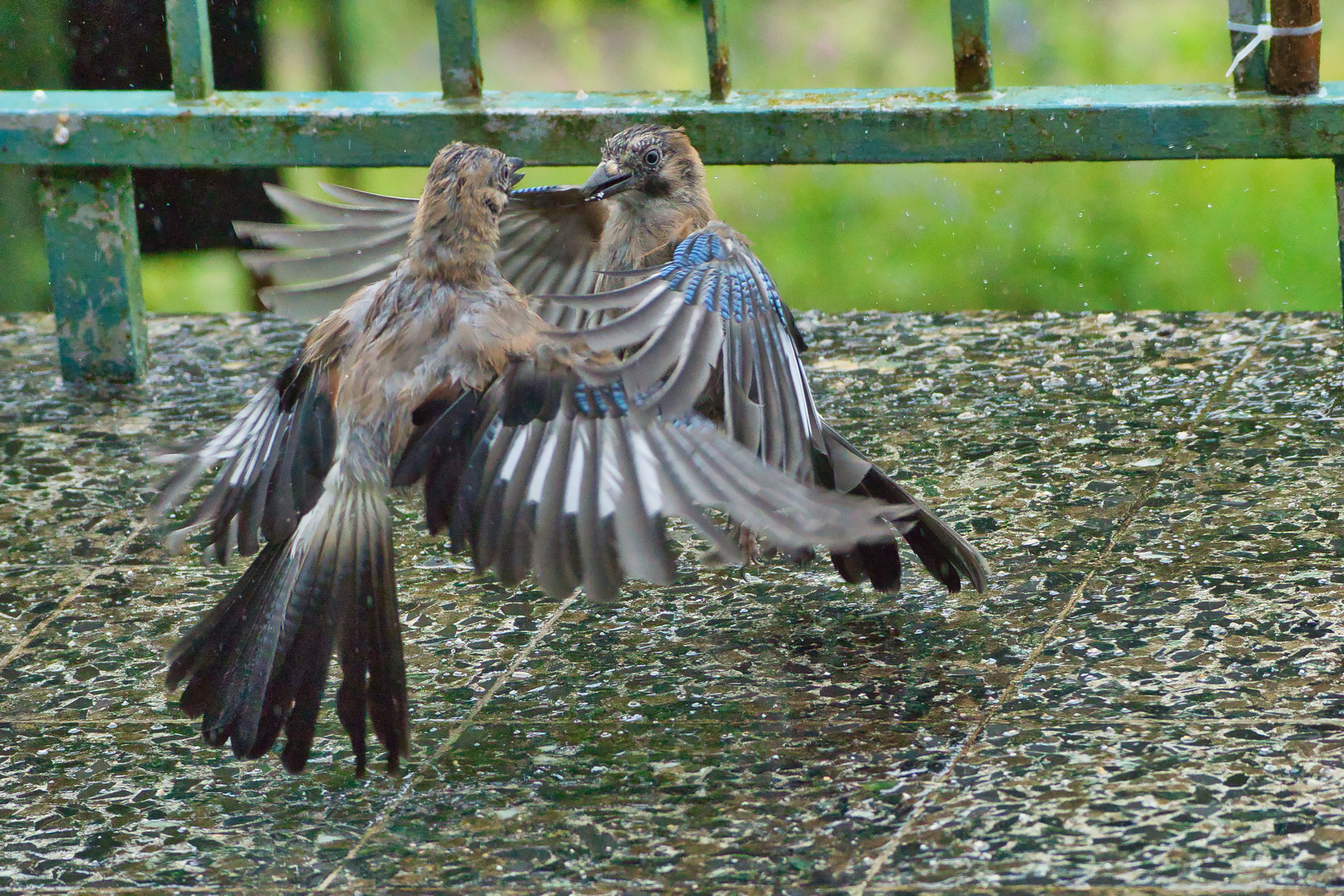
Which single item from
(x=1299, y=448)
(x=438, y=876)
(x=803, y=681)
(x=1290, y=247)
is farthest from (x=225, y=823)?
(x=1290, y=247)

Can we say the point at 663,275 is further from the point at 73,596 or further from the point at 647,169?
the point at 73,596

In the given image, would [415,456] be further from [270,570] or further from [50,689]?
[50,689]

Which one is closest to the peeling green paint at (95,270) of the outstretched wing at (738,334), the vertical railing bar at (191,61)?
the vertical railing bar at (191,61)

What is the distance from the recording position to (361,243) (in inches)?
172

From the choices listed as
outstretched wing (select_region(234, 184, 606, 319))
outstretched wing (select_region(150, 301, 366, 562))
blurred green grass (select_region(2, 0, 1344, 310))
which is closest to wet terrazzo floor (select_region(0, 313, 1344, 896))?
outstretched wing (select_region(150, 301, 366, 562))

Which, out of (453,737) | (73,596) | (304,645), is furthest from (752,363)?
(73,596)

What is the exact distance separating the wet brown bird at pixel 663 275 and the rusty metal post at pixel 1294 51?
1.55m

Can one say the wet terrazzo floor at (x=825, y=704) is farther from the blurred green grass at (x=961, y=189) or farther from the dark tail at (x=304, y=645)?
the blurred green grass at (x=961, y=189)

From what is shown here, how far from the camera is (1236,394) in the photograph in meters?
4.72

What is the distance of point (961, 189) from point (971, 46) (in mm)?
3909

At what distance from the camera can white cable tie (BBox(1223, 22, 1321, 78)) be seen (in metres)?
4.61

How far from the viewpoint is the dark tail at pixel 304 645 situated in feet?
9.52

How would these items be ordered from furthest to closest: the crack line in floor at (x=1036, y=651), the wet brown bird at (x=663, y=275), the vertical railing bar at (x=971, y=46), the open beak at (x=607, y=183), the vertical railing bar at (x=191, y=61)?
1. the vertical railing bar at (x=191, y=61)
2. the vertical railing bar at (x=971, y=46)
3. the open beak at (x=607, y=183)
4. the wet brown bird at (x=663, y=275)
5. the crack line in floor at (x=1036, y=651)

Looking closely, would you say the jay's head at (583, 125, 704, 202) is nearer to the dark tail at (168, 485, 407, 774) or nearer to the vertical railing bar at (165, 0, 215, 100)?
the dark tail at (168, 485, 407, 774)
